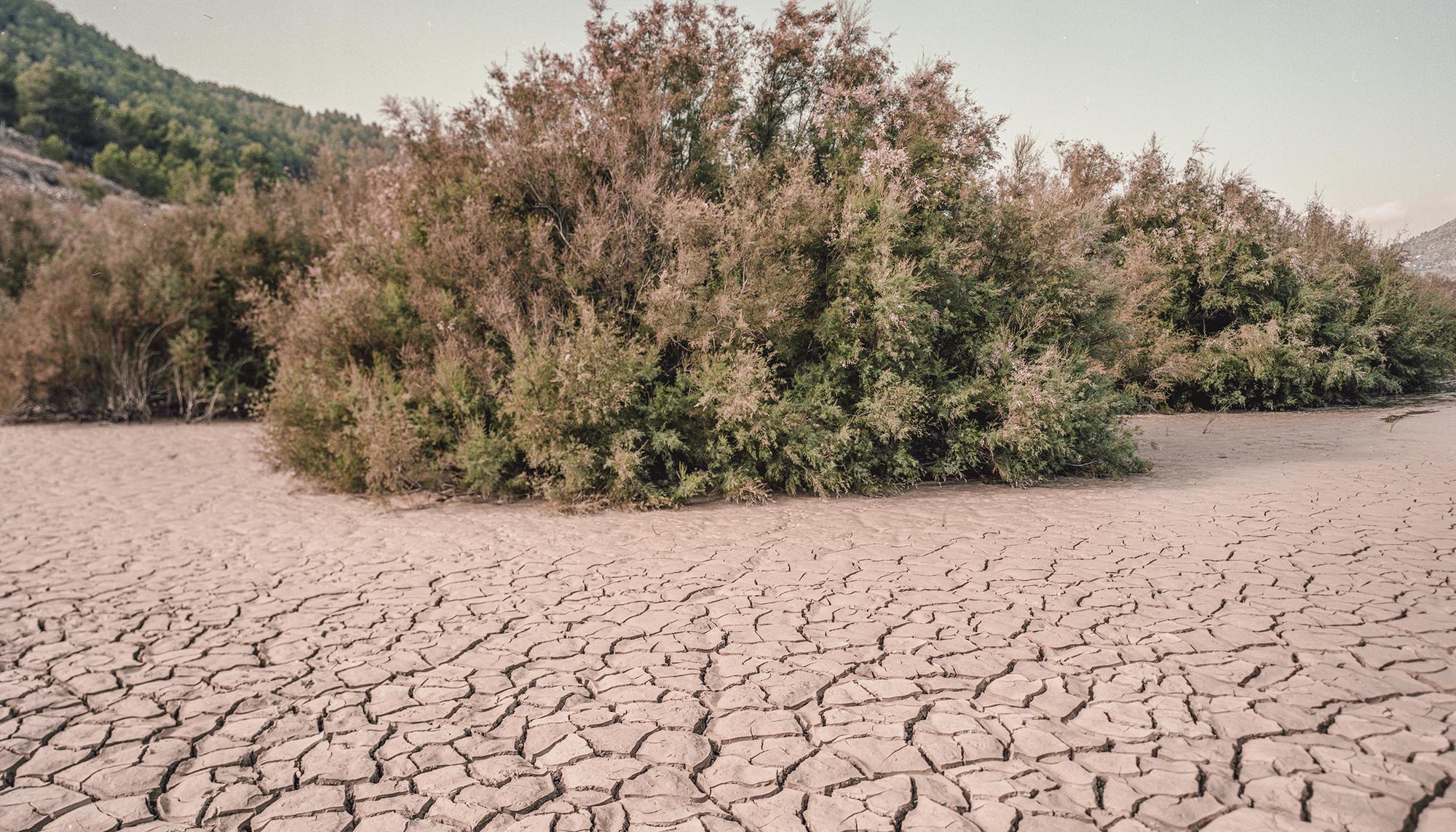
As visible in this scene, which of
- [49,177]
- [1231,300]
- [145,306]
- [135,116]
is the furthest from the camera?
[135,116]

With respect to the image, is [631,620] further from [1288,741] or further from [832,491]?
[832,491]

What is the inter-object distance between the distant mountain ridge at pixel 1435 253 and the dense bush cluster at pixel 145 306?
30.4 m

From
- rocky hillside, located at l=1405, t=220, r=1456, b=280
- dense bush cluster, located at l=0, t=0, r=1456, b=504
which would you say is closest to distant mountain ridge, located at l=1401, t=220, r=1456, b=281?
rocky hillside, located at l=1405, t=220, r=1456, b=280

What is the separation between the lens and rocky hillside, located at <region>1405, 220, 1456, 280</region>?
77.1 feet

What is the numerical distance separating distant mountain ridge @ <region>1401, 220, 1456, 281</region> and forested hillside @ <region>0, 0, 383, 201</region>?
53409 millimetres

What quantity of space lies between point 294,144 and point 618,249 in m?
80.4

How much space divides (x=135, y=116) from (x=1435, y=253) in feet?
333

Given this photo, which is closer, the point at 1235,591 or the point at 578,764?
the point at 578,764

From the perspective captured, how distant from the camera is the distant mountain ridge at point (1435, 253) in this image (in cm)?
2345

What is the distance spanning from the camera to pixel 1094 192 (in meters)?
16.5

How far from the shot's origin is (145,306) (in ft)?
50.8

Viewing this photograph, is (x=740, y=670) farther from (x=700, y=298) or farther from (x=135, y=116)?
(x=135, y=116)

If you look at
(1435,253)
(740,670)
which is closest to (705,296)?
(740,670)

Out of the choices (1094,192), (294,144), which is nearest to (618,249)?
(1094,192)
